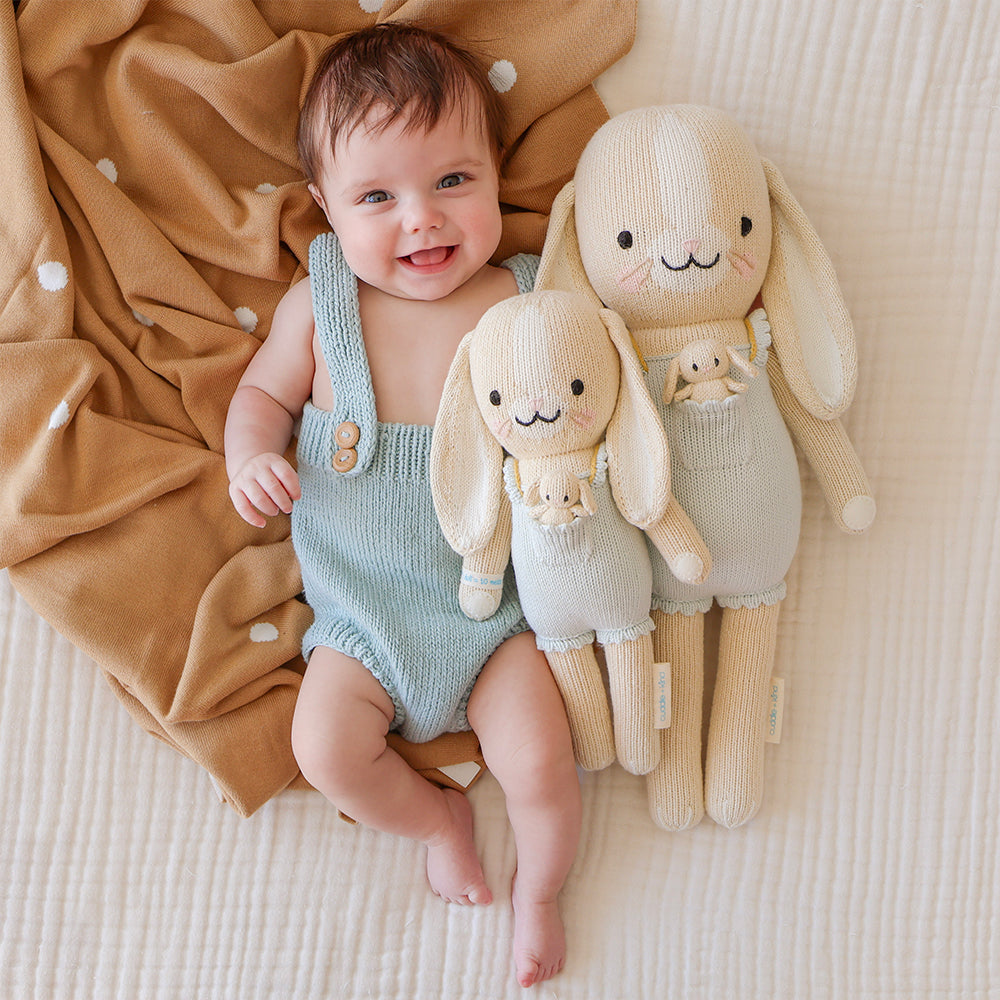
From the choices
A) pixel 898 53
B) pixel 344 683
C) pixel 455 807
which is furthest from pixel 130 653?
pixel 898 53

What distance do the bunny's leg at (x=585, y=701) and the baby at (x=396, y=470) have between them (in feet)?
0.07

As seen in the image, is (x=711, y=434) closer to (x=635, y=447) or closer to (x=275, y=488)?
(x=635, y=447)

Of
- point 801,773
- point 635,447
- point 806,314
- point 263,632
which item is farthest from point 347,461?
point 801,773

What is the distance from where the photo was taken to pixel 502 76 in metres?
1.18

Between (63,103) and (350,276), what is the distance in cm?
43

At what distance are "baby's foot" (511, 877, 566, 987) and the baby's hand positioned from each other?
56cm

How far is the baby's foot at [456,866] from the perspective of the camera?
1.13 m

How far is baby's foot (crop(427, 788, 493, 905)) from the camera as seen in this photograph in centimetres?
113

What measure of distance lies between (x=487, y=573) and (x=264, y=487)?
0.28 m

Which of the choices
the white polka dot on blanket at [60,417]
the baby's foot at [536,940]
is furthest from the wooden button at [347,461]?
the baby's foot at [536,940]

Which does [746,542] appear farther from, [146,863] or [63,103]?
[63,103]

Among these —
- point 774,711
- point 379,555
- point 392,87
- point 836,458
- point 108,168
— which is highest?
point 392,87

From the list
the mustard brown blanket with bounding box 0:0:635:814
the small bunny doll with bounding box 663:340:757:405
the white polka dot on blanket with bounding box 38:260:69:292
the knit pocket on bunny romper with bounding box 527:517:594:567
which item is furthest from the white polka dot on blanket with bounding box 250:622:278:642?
the small bunny doll with bounding box 663:340:757:405

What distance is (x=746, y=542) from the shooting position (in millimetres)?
1050
